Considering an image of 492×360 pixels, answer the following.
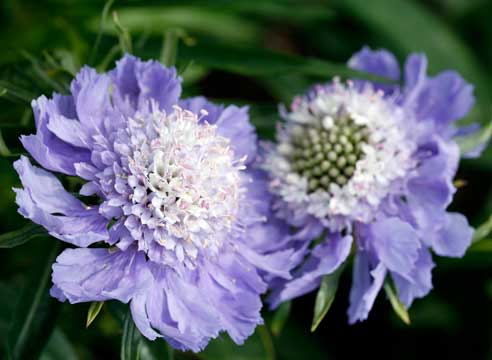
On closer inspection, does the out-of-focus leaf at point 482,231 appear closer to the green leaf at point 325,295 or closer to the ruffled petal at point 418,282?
the ruffled petal at point 418,282

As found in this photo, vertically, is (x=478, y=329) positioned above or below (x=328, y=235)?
below

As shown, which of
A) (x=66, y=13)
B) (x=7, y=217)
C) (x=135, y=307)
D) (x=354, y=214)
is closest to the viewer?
(x=135, y=307)

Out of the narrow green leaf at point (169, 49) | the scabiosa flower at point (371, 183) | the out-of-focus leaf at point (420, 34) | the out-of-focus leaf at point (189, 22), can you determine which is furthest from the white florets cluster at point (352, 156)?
the out-of-focus leaf at point (420, 34)

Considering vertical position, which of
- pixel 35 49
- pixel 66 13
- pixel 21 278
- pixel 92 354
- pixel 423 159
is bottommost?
pixel 92 354

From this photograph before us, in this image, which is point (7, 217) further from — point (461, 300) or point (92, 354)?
point (461, 300)

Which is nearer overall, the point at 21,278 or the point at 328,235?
the point at 328,235

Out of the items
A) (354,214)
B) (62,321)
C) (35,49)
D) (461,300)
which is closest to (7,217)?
(62,321)

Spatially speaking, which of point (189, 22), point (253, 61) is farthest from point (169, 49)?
point (189, 22)

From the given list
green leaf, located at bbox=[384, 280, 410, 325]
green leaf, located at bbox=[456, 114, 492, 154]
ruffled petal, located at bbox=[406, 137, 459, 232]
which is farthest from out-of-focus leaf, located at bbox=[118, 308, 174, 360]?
green leaf, located at bbox=[456, 114, 492, 154]
